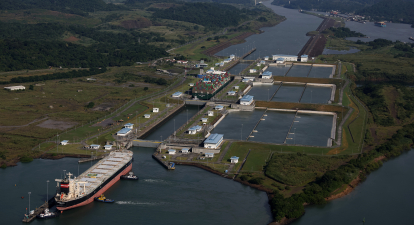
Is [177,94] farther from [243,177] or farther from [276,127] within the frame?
[243,177]

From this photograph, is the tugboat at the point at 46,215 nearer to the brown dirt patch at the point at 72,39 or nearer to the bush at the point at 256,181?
the bush at the point at 256,181

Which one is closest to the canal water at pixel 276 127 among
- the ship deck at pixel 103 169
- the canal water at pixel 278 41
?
the ship deck at pixel 103 169

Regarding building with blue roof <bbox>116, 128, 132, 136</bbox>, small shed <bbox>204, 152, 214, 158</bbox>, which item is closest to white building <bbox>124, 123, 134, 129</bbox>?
building with blue roof <bbox>116, 128, 132, 136</bbox>

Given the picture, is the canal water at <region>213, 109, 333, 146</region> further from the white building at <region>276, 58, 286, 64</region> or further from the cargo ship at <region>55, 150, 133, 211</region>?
the white building at <region>276, 58, 286, 64</region>

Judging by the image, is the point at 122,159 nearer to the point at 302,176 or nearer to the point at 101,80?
the point at 302,176

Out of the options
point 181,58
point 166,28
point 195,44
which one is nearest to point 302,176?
point 181,58

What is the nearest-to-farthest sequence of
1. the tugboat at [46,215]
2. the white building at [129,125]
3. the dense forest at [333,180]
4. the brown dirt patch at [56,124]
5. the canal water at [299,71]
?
the tugboat at [46,215] < the dense forest at [333,180] < the white building at [129,125] < the brown dirt patch at [56,124] < the canal water at [299,71]
